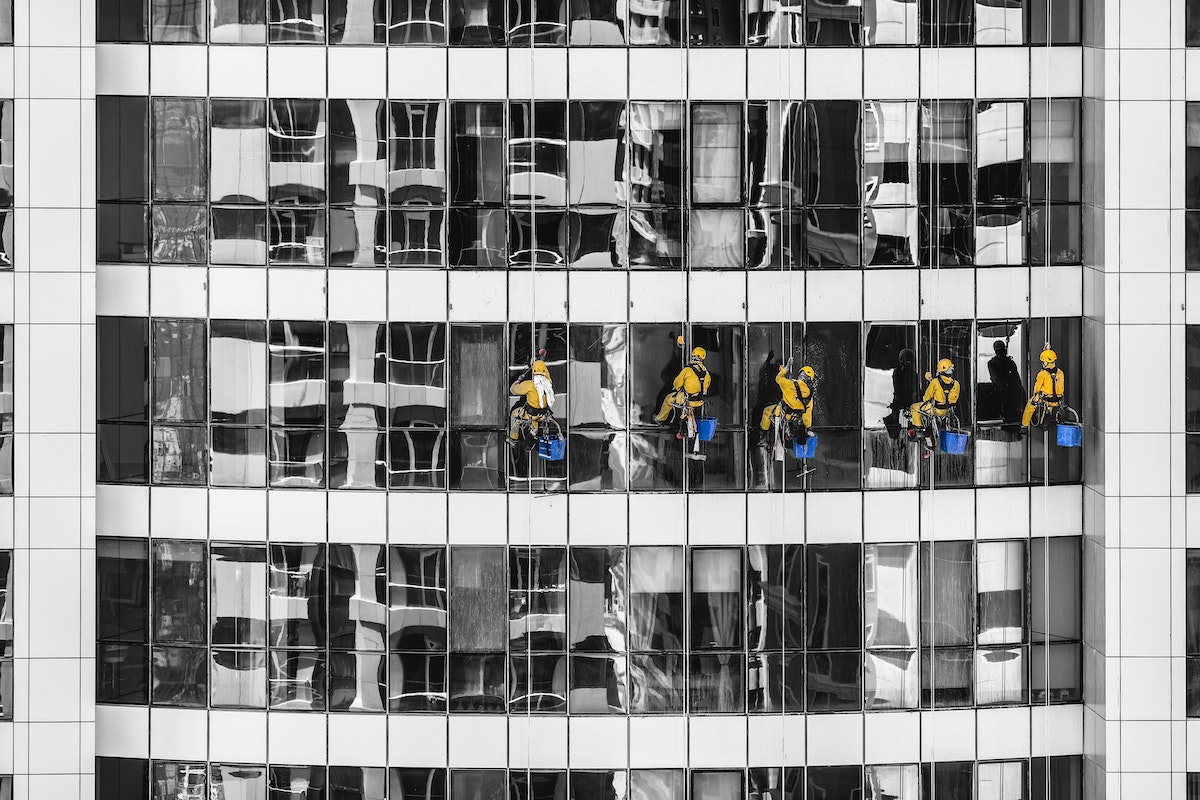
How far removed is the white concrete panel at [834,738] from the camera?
54.6ft

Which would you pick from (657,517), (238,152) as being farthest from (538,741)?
(238,152)

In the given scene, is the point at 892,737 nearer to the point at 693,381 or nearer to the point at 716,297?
the point at 693,381

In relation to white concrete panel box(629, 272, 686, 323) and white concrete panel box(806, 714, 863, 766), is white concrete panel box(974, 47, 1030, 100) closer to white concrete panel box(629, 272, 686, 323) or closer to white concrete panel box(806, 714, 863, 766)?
white concrete panel box(629, 272, 686, 323)

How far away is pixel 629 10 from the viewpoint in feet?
54.1

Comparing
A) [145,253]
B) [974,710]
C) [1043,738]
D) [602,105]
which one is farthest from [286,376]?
[1043,738]

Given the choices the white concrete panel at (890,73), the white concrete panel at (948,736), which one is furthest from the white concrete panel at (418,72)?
the white concrete panel at (948,736)

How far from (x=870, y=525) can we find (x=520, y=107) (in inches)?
286

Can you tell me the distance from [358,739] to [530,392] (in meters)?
5.30

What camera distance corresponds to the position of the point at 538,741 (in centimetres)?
1664

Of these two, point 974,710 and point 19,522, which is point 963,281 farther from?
point 19,522

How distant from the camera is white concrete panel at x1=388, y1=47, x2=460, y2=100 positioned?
53.9ft

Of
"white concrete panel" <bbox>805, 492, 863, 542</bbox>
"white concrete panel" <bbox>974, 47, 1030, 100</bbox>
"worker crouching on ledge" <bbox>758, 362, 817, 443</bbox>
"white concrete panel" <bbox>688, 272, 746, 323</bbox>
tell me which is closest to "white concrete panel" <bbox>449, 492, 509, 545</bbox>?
"white concrete panel" <bbox>688, 272, 746, 323</bbox>

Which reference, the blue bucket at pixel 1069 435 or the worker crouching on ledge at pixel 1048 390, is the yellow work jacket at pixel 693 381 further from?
the blue bucket at pixel 1069 435

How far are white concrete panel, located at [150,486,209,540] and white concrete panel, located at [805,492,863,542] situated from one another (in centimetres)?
809
